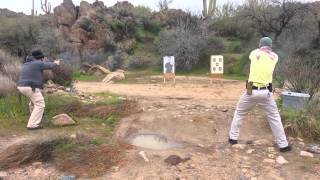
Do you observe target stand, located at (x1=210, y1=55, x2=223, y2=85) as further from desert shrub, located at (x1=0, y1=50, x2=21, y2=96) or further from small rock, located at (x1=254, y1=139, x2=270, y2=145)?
small rock, located at (x1=254, y1=139, x2=270, y2=145)

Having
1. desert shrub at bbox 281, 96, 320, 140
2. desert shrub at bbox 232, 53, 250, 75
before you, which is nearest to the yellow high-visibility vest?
desert shrub at bbox 281, 96, 320, 140

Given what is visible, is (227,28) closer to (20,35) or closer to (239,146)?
(20,35)

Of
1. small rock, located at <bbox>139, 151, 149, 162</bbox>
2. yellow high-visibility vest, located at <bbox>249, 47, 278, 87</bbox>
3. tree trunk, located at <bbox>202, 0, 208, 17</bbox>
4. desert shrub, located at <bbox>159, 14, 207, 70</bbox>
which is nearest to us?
small rock, located at <bbox>139, 151, 149, 162</bbox>

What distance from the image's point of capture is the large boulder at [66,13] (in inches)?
1113

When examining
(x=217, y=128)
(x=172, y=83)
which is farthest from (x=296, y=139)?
(x=172, y=83)

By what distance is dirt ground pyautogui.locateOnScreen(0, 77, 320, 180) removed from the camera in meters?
6.40

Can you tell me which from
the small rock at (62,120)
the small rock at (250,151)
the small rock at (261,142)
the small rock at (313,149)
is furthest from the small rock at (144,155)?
the small rock at (313,149)

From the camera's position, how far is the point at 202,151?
7.17 metres

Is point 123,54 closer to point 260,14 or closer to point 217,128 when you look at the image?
point 260,14

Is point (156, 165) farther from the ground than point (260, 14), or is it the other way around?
point (260, 14)

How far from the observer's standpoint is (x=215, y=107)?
9898mm

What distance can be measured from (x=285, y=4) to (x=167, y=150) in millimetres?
17621

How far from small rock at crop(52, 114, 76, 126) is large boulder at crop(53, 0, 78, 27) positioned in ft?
66.0

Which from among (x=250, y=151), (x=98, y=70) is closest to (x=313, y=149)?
(x=250, y=151)
